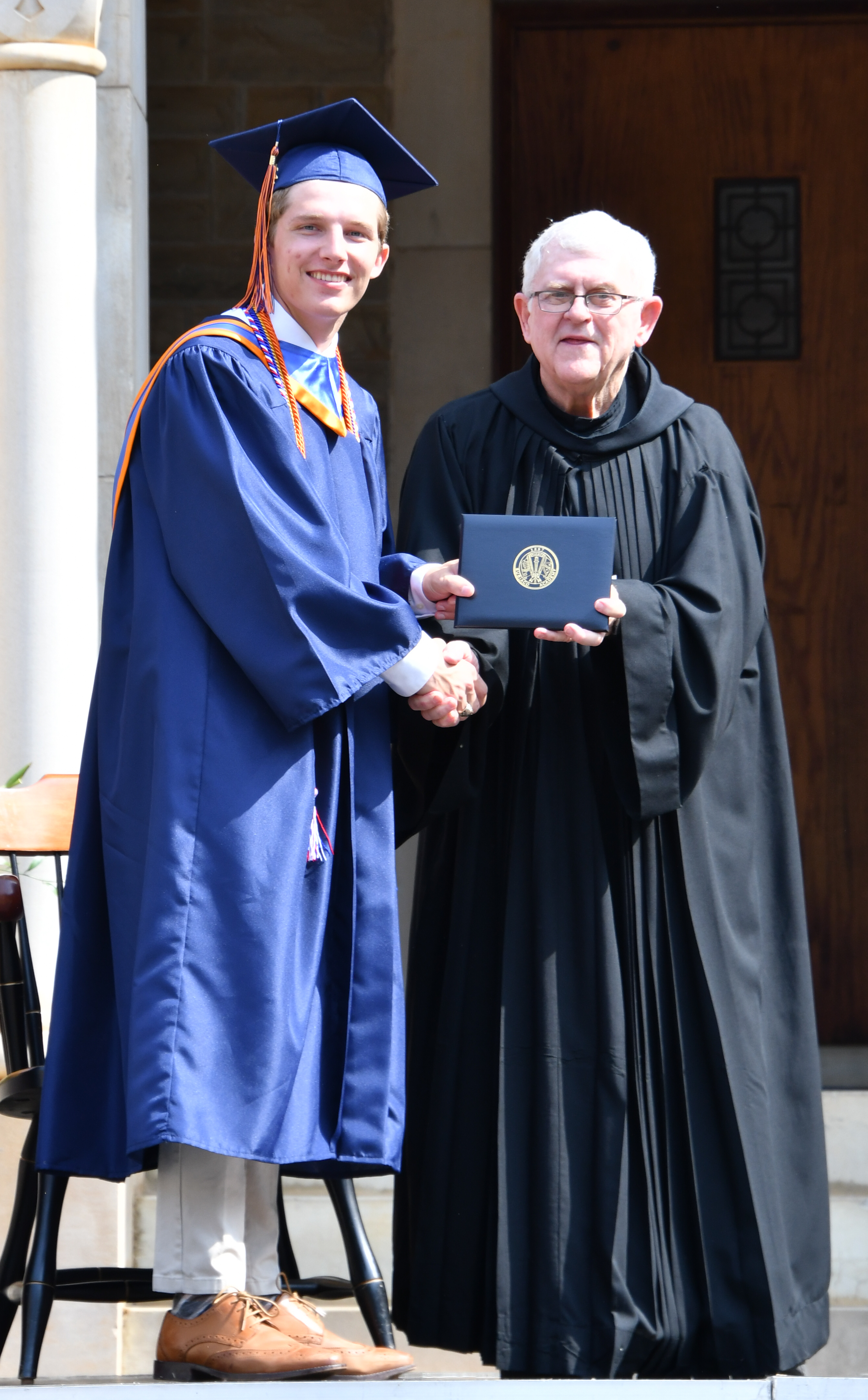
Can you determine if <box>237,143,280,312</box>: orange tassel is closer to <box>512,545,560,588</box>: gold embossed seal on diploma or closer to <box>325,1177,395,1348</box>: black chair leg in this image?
<box>512,545,560,588</box>: gold embossed seal on diploma

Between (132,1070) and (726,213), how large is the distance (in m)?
3.63

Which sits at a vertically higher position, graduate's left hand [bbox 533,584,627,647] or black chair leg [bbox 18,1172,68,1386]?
graduate's left hand [bbox 533,584,627,647]

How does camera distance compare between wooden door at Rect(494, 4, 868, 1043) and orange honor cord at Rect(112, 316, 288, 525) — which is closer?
orange honor cord at Rect(112, 316, 288, 525)

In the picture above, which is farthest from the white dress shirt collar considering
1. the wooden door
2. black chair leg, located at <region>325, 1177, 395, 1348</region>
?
the wooden door

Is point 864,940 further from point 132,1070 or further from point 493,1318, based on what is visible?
point 132,1070

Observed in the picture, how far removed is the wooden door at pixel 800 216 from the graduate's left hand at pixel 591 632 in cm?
260

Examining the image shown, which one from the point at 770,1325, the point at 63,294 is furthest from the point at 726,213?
the point at 770,1325

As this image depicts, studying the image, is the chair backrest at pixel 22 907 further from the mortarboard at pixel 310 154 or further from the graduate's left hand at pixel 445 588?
the mortarboard at pixel 310 154

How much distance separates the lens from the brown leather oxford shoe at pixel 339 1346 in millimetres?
2709

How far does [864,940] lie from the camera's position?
216 inches

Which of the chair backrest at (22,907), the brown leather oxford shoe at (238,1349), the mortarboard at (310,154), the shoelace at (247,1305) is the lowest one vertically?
the brown leather oxford shoe at (238,1349)

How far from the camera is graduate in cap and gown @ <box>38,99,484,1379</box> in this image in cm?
269

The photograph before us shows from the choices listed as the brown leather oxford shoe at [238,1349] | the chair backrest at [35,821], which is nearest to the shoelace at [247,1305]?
the brown leather oxford shoe at [238,1349]

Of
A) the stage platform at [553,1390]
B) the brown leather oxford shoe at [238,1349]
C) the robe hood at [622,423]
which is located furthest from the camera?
the robe hood at [622,423]
